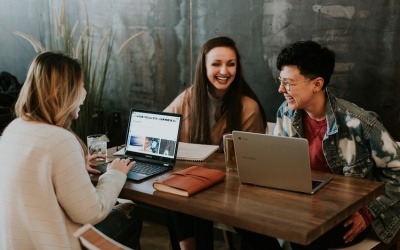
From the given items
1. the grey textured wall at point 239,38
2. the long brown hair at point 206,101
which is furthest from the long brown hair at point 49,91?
the grey textured wall at point 239,38

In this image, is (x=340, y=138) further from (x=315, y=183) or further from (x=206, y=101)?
(x=206, y=101)

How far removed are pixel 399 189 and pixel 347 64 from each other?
890mm

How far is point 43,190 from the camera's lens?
1735mm

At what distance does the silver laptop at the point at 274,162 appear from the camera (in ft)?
6.07

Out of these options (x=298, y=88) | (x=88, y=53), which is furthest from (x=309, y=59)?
(x=88, y=53)

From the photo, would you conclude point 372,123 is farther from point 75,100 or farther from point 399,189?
point 75,100

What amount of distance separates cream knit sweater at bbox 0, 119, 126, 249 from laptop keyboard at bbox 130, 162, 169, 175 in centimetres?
40

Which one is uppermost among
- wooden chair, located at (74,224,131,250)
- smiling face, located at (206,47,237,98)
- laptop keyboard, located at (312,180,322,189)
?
smiling face, located at (206,47,237,98)

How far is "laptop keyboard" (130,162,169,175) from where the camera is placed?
7.22ft

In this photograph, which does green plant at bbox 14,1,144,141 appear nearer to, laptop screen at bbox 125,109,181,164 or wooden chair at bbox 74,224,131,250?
laptop screen at bbox 125,109,181,164

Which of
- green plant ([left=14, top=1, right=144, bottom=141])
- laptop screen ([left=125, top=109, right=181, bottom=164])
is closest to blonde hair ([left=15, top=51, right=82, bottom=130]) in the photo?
laptop screen ([left=125, top=109, right=181, bottom=164])

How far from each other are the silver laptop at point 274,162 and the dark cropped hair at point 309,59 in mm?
538

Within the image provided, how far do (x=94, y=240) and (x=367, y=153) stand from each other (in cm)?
120

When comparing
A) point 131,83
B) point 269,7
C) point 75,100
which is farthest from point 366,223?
point 131,83
